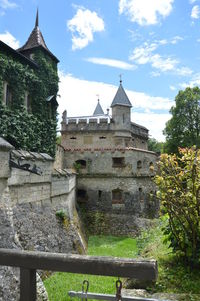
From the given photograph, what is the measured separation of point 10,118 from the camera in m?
11.8

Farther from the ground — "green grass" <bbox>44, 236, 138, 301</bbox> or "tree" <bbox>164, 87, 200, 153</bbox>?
"tree" <bbox>164, 87, 200, 153</bbox>

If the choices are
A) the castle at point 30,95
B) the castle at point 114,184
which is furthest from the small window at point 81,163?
the castle at point 30,95

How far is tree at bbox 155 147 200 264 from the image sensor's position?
5742mm

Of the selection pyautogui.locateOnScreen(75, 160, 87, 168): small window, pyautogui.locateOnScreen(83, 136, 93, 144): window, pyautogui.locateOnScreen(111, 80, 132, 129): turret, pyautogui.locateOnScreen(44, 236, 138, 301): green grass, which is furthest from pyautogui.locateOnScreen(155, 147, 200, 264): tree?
pyautogui.locateOnScreen(83, 136, 93, 144): window

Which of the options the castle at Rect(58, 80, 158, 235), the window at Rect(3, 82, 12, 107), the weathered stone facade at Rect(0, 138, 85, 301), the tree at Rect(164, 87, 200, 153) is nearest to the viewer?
the weathered stone facade at Rect(0, 138, 85, 301)

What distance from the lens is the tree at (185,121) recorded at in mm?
25203

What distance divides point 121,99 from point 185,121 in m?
7.61

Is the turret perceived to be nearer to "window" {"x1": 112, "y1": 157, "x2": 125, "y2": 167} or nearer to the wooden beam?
"window" {"x1": 112, "y1": 157, "x2": 125, "y2": 167}

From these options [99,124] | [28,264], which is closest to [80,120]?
[99,124]

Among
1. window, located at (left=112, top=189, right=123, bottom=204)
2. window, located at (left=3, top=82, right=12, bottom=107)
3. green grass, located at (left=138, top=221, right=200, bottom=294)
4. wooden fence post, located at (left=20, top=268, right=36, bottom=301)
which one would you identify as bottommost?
green grass, located at (left=138, top=221, right=200, bottom=294)

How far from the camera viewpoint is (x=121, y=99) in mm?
23641

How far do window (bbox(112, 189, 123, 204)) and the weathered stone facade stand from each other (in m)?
7.35

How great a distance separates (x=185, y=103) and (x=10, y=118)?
19.6 metres

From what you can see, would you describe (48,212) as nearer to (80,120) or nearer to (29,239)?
(29,239)
